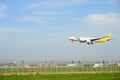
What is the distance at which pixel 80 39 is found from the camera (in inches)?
1672

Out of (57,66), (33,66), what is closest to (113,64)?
(57,66)

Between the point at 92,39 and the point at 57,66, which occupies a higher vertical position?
the point at 92,39

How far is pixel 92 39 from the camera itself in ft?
140

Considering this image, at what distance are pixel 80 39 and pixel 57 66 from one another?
359 inches

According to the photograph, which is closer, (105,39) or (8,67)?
(105,39)

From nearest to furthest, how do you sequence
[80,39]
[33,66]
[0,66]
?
[80,39]
[0,66]
[33,66]

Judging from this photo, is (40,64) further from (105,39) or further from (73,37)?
(105,39)

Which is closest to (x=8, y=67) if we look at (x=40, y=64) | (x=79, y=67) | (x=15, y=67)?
(x=15, y=67)

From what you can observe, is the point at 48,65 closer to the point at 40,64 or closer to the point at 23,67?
the point at 40,64

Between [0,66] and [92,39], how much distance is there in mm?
14879

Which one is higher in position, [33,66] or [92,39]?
[92,39]

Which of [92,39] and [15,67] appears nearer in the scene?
[92,39]

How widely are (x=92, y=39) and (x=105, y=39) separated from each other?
212 centimetres

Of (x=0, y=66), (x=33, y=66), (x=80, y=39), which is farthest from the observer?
(x=33, y=66)
